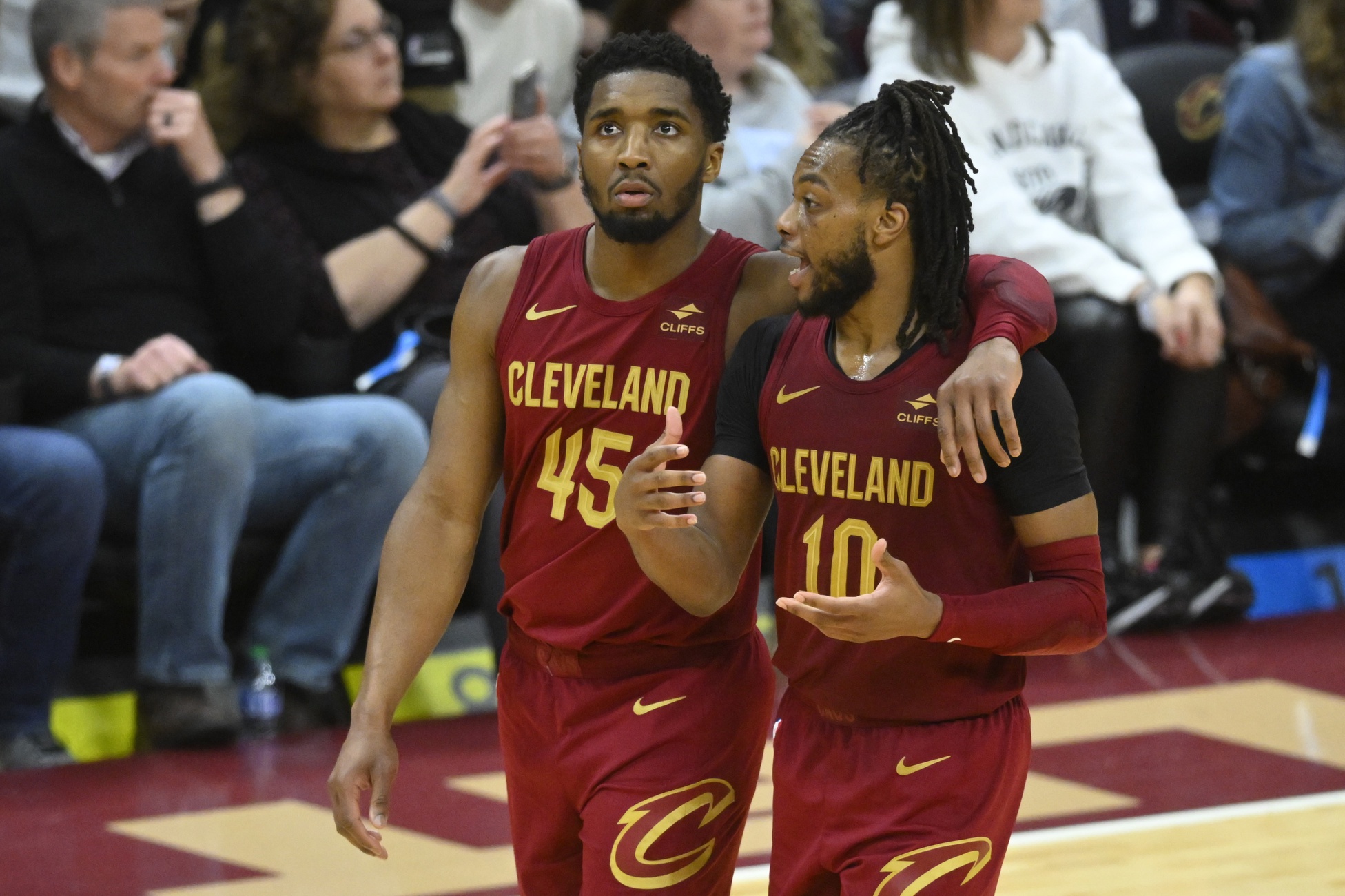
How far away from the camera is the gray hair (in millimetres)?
4945

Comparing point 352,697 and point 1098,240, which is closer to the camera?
point 352,697

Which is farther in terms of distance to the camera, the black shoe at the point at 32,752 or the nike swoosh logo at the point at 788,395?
the black shoe at the point at 32,752

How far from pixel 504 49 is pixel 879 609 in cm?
409

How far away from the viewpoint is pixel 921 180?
102 inches

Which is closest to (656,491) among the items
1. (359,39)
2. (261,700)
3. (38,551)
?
(38,551)

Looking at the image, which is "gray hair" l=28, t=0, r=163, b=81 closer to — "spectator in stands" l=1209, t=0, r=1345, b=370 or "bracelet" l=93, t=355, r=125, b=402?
"bracelet" l=93, t=355, r=125, b=402

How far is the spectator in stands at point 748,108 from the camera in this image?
5.35m

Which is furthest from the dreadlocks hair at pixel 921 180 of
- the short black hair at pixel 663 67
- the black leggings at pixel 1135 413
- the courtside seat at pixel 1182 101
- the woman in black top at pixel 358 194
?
the courtside seat at pixel 1182 101

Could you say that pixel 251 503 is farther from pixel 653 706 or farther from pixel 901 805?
pixel 901 805

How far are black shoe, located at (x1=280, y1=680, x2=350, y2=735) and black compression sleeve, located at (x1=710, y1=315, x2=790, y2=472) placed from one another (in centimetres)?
256

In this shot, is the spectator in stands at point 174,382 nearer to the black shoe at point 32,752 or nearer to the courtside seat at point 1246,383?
the black shoe at point 32,752

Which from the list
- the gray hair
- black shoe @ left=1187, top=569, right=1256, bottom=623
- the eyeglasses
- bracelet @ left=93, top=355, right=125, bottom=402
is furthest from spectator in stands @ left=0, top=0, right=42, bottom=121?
black shoe @ left=1187, top=569, right=1256, bottom=623

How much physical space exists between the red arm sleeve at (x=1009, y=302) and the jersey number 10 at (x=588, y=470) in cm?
55

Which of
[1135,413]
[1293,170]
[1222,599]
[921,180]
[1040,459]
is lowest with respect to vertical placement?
[1222,599]
